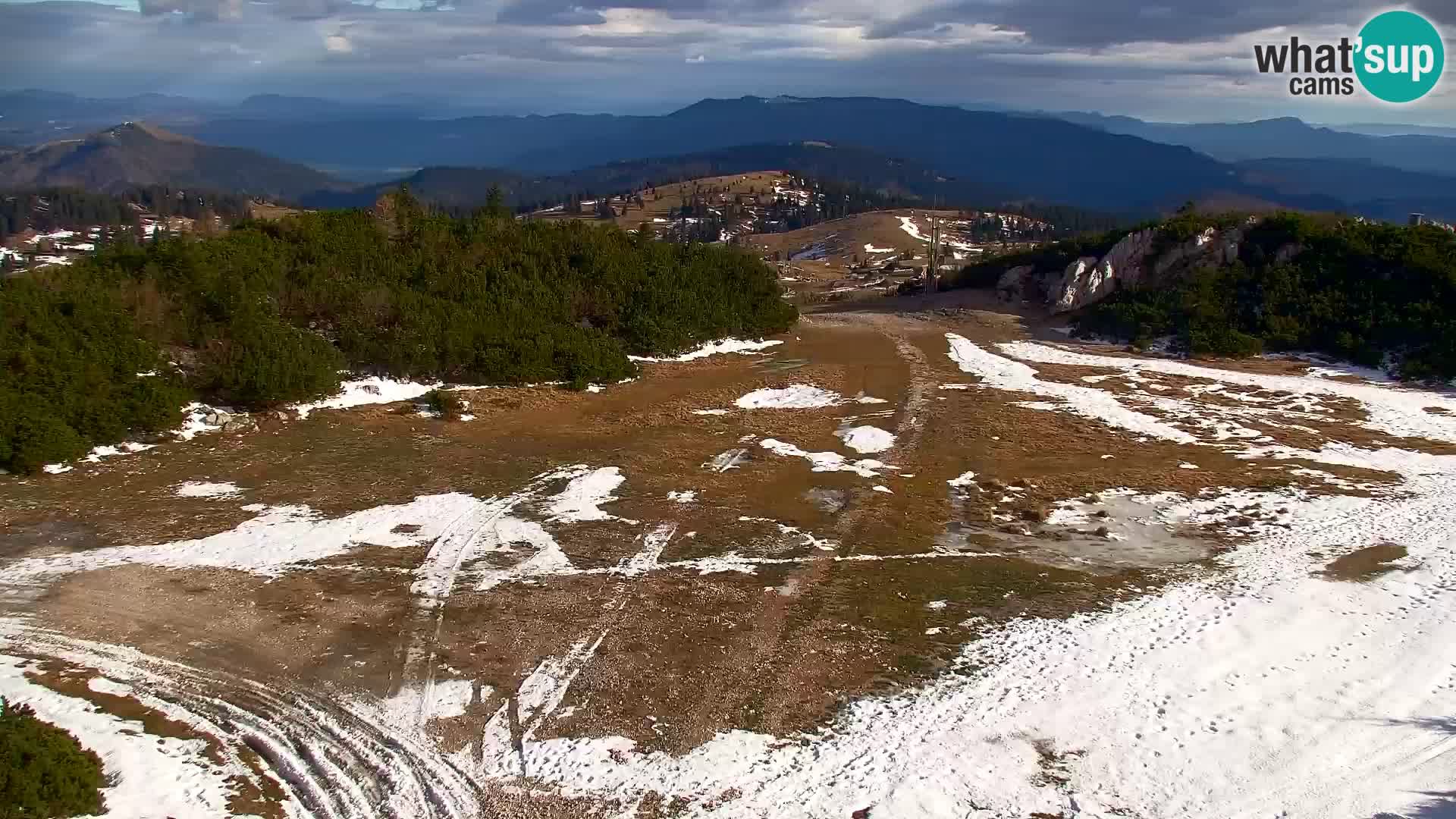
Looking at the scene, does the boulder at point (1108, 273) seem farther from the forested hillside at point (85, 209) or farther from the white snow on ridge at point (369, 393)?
the forested hillside at point (85, 209)

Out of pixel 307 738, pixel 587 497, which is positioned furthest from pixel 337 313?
pixel 307 738

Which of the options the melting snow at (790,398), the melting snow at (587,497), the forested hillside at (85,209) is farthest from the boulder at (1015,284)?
the forested hillside at (85,209)

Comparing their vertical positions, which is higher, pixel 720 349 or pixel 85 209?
pixel 85 209

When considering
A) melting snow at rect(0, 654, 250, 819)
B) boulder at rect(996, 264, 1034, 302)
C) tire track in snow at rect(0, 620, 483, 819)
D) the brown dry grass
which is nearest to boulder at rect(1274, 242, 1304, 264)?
boulder at rect(996, 264, 1034, 302)

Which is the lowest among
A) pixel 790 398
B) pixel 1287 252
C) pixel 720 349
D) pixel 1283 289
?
pixel 790 398

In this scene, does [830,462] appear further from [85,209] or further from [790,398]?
[85,209]

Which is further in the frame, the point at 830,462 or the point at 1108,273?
the point at 1108,273

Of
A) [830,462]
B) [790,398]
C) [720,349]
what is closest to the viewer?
[830,462]
